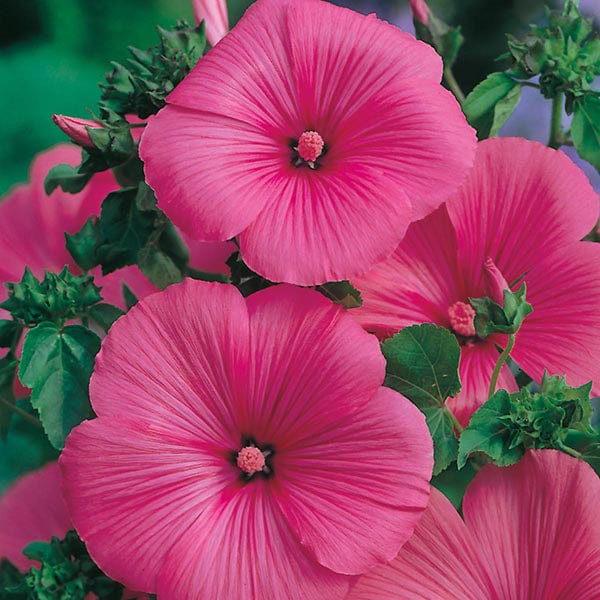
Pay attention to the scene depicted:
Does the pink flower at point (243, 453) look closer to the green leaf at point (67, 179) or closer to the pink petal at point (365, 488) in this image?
the pink petal at point (365, 488)

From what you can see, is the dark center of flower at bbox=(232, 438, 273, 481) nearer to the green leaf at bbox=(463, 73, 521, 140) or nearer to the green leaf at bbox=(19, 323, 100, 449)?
the green leaf at bbox=(19, 323, 100, 449)

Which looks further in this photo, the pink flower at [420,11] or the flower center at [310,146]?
the pink flower at [420,11]

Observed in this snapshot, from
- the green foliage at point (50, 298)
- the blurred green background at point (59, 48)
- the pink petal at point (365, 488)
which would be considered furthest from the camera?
the blurred green background at point (59, 48)

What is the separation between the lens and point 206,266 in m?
0.62

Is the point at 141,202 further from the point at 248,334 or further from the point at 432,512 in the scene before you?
the point at 432,512

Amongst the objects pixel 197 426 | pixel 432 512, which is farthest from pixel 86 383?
pixel 432 512

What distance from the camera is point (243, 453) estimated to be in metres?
0.47

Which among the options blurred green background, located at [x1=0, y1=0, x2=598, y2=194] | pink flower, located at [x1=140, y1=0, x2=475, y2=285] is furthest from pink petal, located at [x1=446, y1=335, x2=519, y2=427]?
blurred green background, located at [x1=0, y1=0, x2=598, y2=194]

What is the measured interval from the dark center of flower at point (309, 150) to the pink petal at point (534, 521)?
0.18 metres

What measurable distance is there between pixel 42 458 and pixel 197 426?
29 centimetres

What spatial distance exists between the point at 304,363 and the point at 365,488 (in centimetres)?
6

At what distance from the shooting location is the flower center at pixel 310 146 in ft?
1.63

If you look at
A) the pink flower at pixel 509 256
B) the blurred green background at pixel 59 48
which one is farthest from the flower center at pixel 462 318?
the blurred green background at pixel 59 48

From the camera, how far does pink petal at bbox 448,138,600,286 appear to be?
21.0 inches
